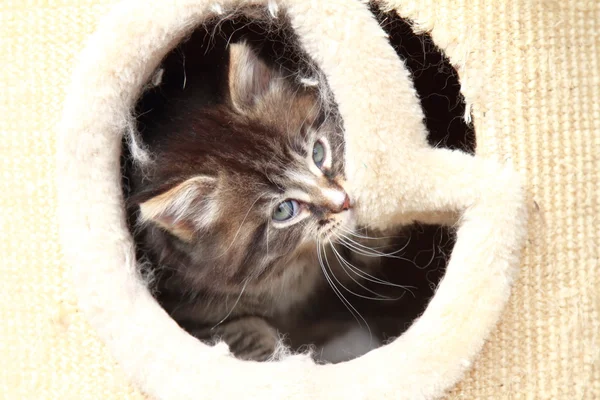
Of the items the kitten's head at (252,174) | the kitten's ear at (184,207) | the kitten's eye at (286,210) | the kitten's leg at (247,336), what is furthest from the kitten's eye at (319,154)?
the kitten's leg at (247,336)

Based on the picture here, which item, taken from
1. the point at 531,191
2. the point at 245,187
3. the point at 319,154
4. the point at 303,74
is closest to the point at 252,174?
the point at 245,187

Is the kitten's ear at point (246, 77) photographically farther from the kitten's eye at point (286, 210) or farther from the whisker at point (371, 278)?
the whisker at point (371, 278)

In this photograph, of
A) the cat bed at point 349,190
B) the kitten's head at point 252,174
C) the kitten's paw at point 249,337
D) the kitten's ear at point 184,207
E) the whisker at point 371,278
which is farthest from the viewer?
the whisker at point 371,278

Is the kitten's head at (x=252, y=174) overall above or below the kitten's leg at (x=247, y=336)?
above

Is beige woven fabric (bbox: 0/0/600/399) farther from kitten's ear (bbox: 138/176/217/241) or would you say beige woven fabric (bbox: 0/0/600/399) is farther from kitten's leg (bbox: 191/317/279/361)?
kitten's leg (bbox: 191/317/279/361)

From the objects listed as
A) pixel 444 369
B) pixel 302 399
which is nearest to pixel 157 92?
pixel 302 399

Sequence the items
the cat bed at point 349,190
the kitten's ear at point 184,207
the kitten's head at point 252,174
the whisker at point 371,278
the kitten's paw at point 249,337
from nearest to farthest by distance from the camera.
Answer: the cat bed at point 349,190 < the kitten's ear at point 184,207 < the kitten's head at point 252,174 < the kitten's paw at point 249,337 < the whisker at point 371,278
